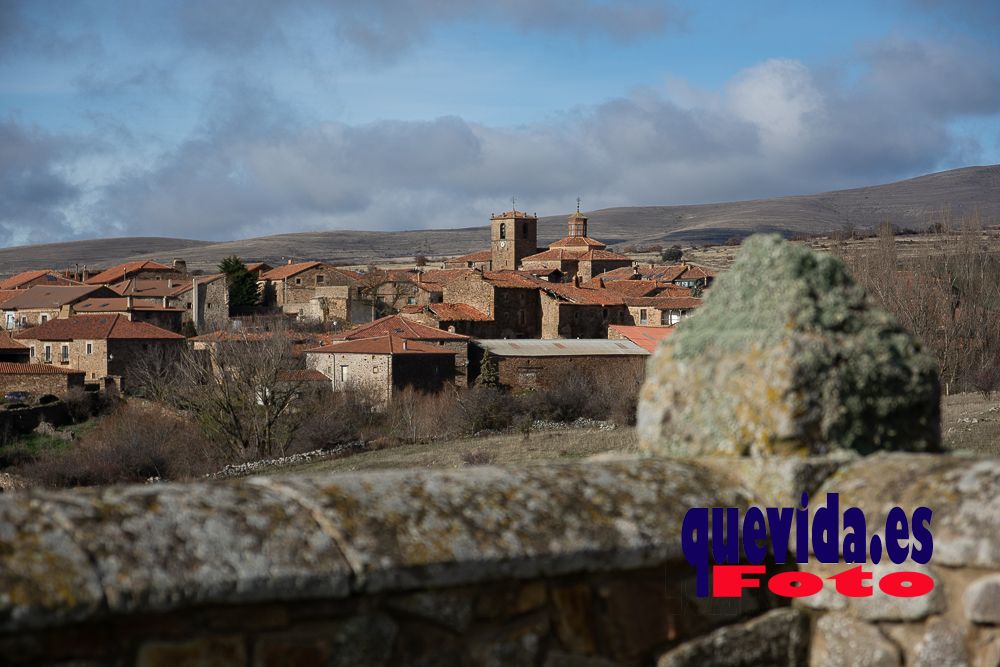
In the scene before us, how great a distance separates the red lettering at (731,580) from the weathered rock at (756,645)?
0.09 m

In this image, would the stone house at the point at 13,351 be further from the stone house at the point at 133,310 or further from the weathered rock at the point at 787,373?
the weathered rock at the point at 787,373

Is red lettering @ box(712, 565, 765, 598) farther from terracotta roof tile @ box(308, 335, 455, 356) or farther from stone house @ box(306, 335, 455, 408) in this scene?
terracotta roof tile @ box(308, 335, 455, 356)

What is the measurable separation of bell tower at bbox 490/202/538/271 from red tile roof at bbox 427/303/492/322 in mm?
32755

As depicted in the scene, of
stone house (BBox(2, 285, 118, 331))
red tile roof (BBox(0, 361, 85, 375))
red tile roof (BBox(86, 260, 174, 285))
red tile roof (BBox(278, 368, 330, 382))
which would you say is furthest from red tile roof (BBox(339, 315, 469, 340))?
red tile roof (BBox(86, 260, 174, 285))

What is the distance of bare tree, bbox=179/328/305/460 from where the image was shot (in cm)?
3098

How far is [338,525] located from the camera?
8.49ft

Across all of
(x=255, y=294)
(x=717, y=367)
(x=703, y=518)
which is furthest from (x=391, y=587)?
(x=255, y=294)

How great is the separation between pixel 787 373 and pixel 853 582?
0.57 m

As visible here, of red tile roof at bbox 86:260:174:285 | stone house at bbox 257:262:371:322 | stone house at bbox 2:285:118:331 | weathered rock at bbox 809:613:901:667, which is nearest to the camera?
weathered rock at bbox 809:613:901:667

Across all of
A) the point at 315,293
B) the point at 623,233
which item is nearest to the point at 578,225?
the point at 315,293

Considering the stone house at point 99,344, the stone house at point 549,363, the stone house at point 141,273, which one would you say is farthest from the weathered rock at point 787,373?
the stone house at point 141,273

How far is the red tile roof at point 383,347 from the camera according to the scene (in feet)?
138

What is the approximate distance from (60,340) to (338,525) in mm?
52689

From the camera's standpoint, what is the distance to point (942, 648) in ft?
9.16
